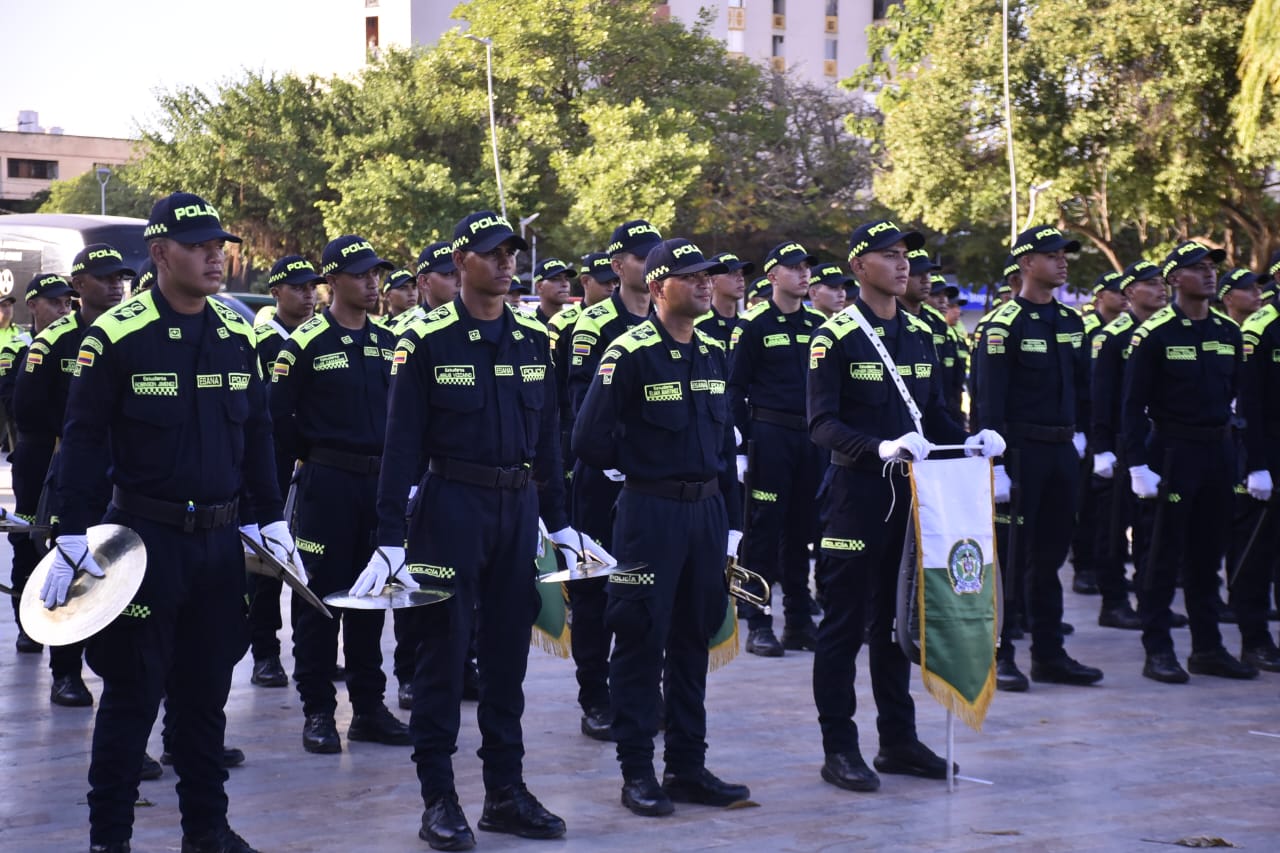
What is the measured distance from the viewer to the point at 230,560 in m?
5.79

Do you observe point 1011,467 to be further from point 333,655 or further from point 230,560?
point 230,560

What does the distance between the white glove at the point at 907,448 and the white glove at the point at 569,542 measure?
1.34 metres

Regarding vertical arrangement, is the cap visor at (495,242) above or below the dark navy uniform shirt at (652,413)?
above

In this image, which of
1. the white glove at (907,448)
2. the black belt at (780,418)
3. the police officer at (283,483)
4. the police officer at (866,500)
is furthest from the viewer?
the black belt at (780,418)

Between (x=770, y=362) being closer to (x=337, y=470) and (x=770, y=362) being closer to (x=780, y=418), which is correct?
(x=780, y=418)

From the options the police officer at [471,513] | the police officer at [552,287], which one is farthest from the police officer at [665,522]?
the police officer at [552,287]

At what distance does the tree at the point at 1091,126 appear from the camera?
3125cm

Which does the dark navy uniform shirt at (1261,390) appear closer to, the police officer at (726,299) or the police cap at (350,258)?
the police officer at (726,299)

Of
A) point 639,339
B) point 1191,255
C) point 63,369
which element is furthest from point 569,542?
point 1191,255

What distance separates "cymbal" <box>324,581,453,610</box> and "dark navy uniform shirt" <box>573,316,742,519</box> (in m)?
1.03

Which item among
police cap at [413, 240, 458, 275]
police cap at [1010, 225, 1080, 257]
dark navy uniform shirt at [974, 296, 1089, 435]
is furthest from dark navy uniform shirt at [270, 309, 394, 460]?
police cap at [1010, 225, 1080, 257]

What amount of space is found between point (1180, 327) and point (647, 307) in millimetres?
3069

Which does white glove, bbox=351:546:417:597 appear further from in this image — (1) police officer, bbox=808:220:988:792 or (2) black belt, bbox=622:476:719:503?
(1) police officer, bbox=808:220:988:792

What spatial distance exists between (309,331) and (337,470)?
735mm
